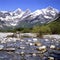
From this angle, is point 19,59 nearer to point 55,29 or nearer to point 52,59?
point 52,59

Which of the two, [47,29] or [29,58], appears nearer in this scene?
[29,58]

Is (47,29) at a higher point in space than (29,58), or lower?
higher

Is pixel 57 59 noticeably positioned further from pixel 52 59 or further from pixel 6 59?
pixel 6 59

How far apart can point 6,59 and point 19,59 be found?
4.33ft

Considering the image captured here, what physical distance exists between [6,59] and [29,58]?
2.45 metres

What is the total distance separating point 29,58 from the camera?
20.0 metres

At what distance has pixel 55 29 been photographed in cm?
8888

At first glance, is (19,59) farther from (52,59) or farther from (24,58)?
(52,59)

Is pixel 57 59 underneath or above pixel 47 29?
underneath

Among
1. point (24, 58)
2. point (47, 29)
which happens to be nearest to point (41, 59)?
point (24, 58)

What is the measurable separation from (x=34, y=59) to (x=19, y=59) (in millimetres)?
1564

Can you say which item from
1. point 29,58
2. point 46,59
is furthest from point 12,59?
point 46,59

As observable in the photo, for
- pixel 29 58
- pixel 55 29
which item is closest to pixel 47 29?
pixel 55 29

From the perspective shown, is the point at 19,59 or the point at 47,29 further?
the point at 47,29
